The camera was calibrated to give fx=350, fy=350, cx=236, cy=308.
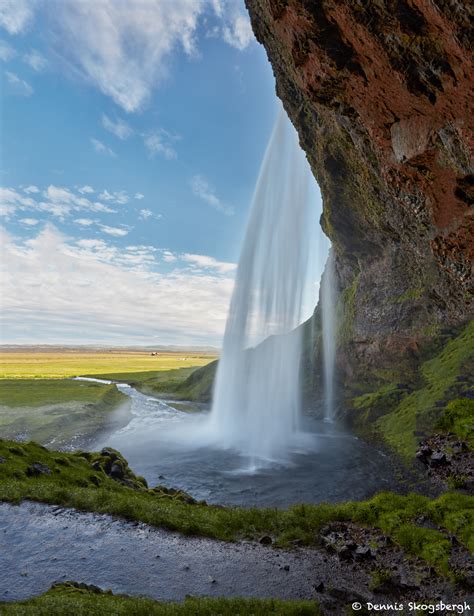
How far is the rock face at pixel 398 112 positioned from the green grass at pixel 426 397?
3.46 meters

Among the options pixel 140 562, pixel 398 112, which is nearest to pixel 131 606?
pixel 140 562

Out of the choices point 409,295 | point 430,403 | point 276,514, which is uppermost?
point 409,295

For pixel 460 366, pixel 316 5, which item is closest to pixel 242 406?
pixel 460 366

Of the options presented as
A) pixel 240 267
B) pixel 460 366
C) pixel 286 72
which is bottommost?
pixel 460 366

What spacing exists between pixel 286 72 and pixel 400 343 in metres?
37.0

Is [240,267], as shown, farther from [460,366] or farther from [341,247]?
[460,366]

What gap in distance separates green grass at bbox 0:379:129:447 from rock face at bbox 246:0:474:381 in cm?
4484

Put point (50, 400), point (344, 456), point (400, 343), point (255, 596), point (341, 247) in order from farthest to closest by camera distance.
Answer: point (50, 400), point (341, 247), point (400, 343), point (344, 456), point (255, 596)

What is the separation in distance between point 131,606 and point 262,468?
23.5m

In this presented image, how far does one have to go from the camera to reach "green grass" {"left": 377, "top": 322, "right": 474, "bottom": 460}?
35428mm

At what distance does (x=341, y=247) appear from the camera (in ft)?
200

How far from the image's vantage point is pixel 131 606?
9.91 meters

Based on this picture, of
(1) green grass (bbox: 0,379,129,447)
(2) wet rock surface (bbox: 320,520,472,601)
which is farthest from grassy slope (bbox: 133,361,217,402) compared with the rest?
(2) wet rock surface (bbox: 320,520,472,601)

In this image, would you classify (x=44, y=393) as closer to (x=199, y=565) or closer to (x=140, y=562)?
(x=140, y=562)
